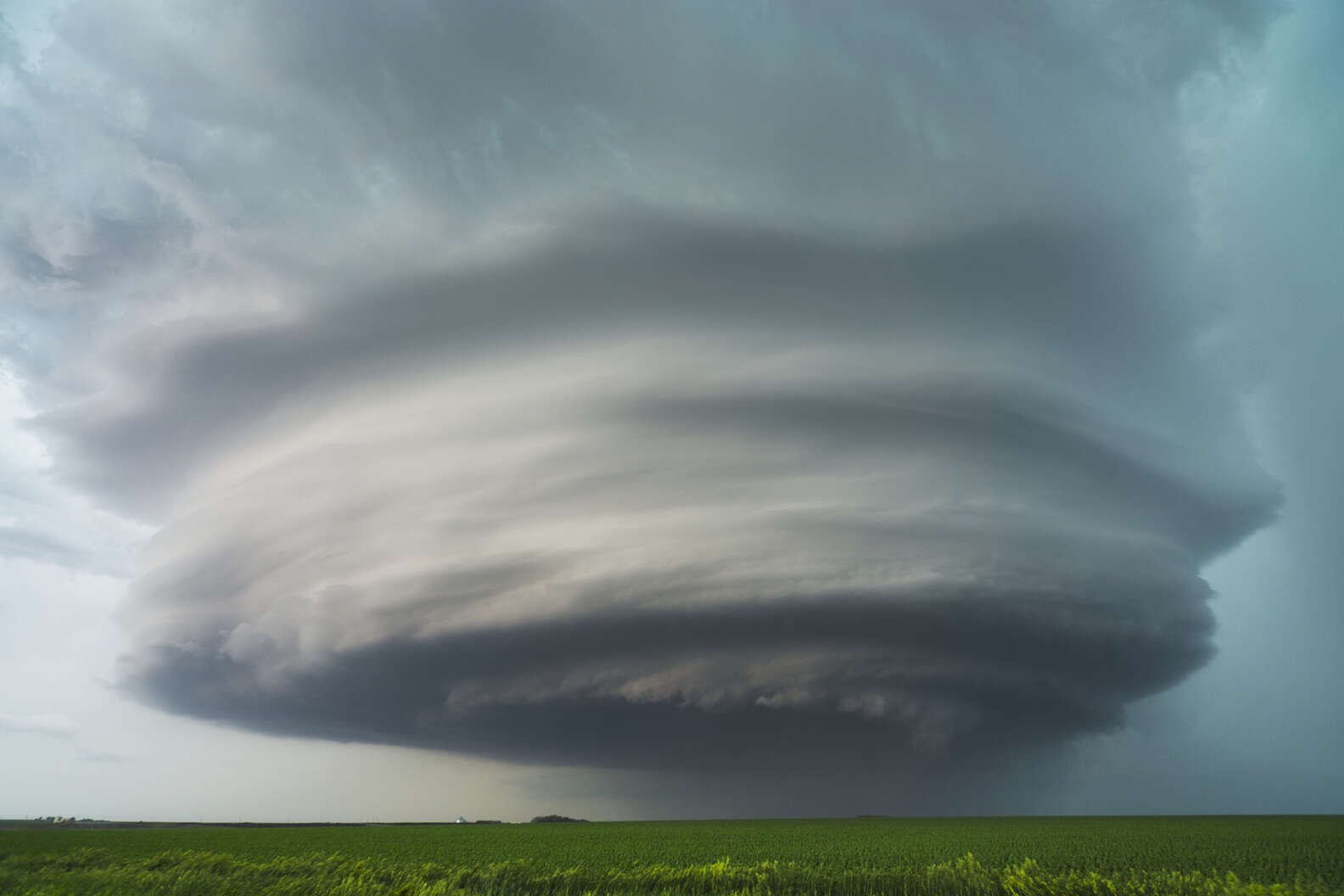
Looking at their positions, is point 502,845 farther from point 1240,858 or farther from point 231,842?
point 1240,858

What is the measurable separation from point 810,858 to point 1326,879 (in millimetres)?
28953

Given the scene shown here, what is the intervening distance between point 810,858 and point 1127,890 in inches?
870

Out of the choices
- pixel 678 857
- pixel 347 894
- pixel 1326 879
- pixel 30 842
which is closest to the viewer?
pixel 347 894

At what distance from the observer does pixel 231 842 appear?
81688mm

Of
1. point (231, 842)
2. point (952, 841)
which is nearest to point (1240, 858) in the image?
point (952, 841)

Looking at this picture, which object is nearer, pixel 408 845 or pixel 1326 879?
pixel 1326 879

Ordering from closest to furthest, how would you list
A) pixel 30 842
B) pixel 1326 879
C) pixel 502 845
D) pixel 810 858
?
pixel 1326 879
pixel 810 858
pixel 30 842
pixel 502 845

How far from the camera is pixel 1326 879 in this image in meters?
42.7

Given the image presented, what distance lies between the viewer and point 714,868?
40375 mm

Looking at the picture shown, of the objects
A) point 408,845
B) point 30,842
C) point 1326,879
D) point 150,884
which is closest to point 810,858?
point 1326,879

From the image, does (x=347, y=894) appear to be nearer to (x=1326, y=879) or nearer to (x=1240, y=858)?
(x=1326, y=879)

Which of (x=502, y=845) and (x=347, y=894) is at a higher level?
(x=347, y=894)

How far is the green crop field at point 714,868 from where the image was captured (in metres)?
36.7

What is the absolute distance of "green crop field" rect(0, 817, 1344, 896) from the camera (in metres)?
36.7
